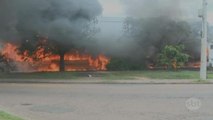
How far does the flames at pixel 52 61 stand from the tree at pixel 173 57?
398 cm

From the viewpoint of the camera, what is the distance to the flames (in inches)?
1329

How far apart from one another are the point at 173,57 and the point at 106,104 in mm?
18680

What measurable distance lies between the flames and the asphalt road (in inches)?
537

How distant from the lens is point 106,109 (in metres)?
14.3

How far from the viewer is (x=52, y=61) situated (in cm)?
3488

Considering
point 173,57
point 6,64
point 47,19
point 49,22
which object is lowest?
point 6,64

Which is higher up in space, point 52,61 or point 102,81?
point 52,61

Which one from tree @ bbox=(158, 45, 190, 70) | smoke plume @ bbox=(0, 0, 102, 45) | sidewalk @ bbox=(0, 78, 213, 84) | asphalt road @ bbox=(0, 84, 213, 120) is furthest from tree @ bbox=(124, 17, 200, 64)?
asphalt road @ bbox=(0, 84, 213, 120)

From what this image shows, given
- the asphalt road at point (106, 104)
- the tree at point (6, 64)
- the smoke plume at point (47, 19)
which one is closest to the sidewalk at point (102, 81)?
the smoke plume at point (47, 19)

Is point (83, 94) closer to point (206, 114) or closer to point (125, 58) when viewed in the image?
point (206, 114)

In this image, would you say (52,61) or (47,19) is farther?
(52,61)

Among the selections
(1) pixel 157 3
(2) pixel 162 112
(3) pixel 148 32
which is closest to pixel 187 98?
(2) pixel 162 112

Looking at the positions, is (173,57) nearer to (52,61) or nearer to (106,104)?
(52,61)

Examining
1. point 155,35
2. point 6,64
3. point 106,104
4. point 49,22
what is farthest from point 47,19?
point 106,104
